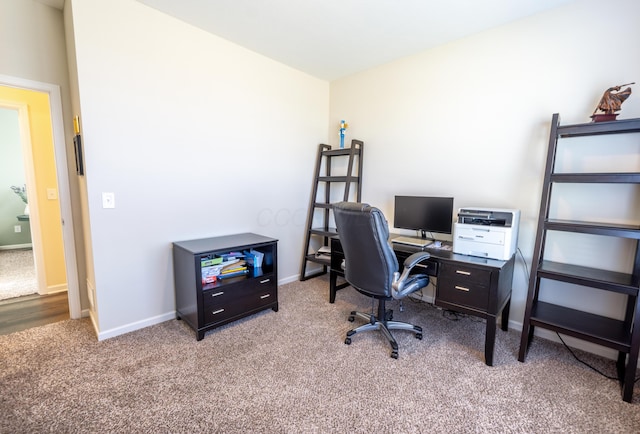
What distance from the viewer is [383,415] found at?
1.51 metres

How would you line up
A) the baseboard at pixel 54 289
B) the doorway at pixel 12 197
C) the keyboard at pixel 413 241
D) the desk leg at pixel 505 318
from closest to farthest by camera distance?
the desk leg at pixel 505 318, the keyboard at pixel 413 241, the baseboard at pixel 54 289, the doorway at pixel 12 197

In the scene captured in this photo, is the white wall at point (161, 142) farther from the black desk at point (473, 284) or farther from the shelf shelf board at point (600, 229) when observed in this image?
the shelf shelf board at point (600, 229)

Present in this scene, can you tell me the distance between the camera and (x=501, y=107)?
239 centimetres

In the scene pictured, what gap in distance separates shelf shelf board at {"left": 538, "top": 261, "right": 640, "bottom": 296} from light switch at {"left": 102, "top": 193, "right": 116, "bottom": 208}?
3196 mm

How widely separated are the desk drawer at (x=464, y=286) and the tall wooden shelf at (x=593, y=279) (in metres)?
0.33

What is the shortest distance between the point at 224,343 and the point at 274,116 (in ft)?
7.75

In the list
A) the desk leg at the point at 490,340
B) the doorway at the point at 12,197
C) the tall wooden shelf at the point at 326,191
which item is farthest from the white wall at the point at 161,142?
the doorway at the point at 12,197

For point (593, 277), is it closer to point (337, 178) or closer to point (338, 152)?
point (337, 178)

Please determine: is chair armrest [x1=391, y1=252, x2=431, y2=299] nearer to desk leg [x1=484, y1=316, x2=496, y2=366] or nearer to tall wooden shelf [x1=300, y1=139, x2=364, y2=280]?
desk leg [x1=484, y1=316, x2=496, y2=366]

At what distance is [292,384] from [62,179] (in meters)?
2.52

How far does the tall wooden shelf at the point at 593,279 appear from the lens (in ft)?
5.33

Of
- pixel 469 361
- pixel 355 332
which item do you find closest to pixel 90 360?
pixel 355 332

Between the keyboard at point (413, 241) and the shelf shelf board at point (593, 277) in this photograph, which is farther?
the keyboard at point (413, 241)

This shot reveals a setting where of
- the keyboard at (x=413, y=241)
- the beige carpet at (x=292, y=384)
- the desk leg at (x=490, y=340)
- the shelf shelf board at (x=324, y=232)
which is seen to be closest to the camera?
the beige carpet at (x=292, y=384)
